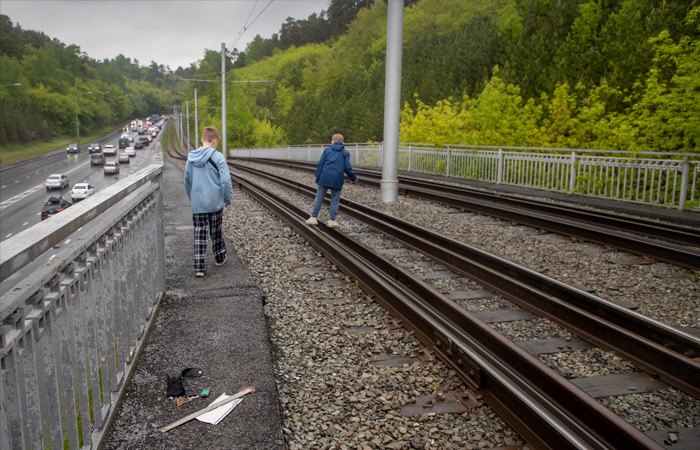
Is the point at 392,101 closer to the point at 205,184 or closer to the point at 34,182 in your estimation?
the point at 205,184

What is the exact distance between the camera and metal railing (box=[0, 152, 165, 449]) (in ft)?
6.43

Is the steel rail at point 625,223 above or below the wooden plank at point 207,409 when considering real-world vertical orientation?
above

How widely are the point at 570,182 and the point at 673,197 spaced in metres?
3.63

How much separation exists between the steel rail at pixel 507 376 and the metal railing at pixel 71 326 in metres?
2.46

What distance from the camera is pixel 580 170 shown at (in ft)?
52.9

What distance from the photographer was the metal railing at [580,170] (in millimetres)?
13117

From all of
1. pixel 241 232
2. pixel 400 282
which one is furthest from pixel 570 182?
pixel 400 282

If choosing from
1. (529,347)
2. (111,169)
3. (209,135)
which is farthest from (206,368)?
(111,169)

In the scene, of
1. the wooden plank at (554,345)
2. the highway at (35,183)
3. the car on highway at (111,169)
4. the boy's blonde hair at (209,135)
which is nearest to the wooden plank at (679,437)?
the wooden plank at (554,345)

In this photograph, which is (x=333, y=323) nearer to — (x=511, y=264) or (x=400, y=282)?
(x=400, y=282)

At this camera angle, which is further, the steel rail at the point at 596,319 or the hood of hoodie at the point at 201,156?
the hood of hoodie at the point at 201,156

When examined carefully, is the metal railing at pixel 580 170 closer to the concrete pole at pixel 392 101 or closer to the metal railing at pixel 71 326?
the concrete pole at pixel 392 101

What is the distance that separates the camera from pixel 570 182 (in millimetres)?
16250

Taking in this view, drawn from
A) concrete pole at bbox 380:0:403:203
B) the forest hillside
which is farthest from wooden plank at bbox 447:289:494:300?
the forest hillside
